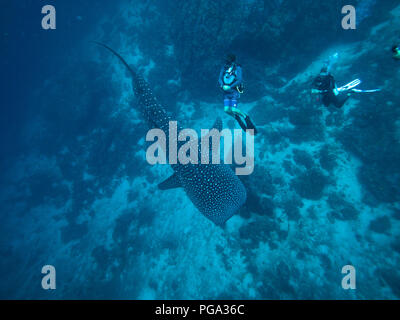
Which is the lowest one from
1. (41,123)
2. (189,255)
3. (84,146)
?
(189,255)

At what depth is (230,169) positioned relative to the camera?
5.71 meters

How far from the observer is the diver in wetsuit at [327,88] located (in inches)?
261

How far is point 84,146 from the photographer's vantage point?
1470 centimetres

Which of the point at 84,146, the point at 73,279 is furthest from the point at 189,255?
the point at 84,146

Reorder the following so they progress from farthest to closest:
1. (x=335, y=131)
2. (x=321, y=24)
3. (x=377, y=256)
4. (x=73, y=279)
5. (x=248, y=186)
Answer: (x=73, y=279), (x=321, y=24), (x=335, y=131), (x=248, y=186), (x=377, y=256)

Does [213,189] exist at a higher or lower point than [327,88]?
lower

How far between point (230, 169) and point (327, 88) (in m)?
4.77

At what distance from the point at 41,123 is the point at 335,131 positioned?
25.1 metres

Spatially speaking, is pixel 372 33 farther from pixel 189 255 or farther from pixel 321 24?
pixel 189 255

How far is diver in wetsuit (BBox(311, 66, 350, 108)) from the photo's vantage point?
6.62 meters

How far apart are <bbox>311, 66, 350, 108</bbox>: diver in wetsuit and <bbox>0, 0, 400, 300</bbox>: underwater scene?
0.05m

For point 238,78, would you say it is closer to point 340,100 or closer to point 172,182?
point 340,100

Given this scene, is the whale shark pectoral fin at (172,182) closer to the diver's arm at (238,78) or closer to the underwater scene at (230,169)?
the underwater scene at (230,169)

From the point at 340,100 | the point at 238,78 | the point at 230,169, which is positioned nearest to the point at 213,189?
the point at 230,169
